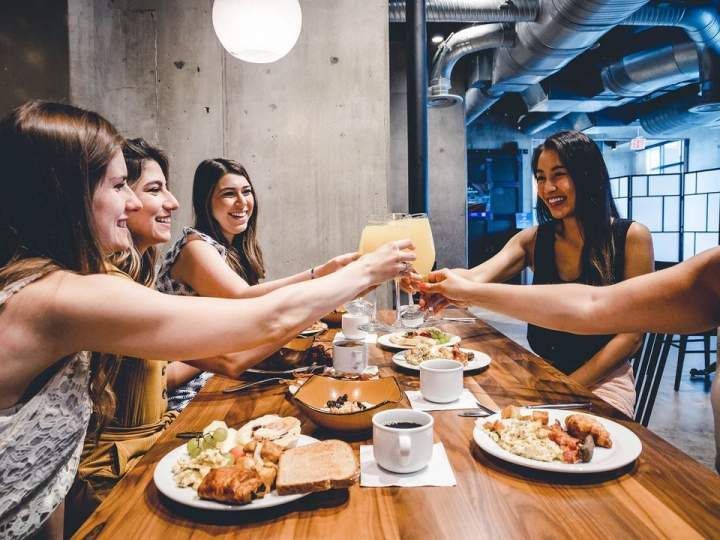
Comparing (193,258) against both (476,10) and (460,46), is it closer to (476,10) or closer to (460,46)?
(476,10)

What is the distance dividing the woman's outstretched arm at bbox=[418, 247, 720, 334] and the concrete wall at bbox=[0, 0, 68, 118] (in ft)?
11.3

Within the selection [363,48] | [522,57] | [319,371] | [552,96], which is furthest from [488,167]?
[319,371]

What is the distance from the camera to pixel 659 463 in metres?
1.00

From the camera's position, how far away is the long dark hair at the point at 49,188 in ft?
3.29

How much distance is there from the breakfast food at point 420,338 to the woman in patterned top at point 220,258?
1.31 feet

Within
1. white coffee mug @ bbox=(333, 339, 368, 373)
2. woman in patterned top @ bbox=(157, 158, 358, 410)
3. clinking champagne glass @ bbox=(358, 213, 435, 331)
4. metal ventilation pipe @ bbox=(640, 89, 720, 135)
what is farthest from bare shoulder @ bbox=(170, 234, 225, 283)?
metal ventilation pipe @ bbox=(640, 89, 720, 135)

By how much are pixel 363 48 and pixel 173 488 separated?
360 centimetres

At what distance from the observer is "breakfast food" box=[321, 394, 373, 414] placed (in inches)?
45.6

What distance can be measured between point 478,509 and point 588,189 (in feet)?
5.82

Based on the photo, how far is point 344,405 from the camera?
118 cm

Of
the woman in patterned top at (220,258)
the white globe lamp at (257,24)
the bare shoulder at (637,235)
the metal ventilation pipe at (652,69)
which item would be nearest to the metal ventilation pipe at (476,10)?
the metal ventilation pipe at (652,69)

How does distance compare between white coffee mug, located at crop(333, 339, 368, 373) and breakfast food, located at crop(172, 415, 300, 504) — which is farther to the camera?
white coffee mug, located at crop(333, 339, 368, 373)

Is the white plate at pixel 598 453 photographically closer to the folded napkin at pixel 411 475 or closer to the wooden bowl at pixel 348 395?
the folded napkin at pixel 411 475

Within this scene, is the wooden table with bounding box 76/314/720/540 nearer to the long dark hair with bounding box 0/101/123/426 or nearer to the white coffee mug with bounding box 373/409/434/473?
the white coffee mug with bounding box 373/409/434/473
